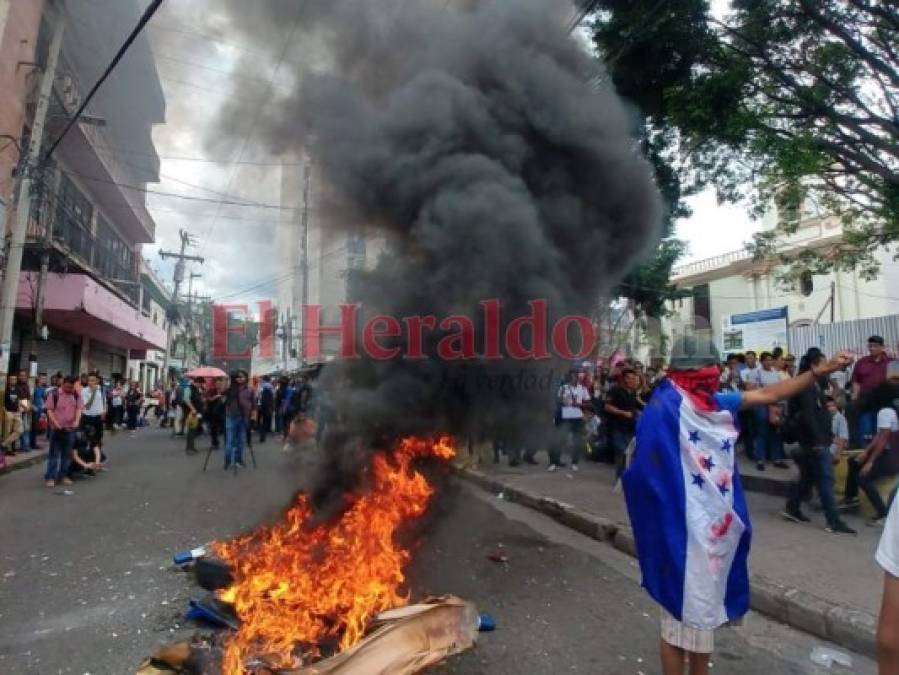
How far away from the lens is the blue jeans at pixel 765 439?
8.16 m

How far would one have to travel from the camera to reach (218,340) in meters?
27.9

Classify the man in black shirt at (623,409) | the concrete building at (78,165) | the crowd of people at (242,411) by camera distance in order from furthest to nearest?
the concrete building at (78,165) < the man in black shirt at (623,409) < the crowd of people at (242,411)

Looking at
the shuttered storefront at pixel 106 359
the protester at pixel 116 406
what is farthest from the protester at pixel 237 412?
the shuttered storefront at pixel 106 359

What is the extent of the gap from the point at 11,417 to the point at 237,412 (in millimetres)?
4402

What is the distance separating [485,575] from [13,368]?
16.0 metres

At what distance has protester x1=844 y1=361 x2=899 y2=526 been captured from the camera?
225 inches

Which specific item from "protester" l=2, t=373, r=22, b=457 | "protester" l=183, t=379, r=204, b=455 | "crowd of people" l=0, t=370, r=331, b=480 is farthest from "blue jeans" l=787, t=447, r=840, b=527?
"protester" l=2, t=373, r=22, b=457

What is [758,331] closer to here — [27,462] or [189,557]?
[189,557]

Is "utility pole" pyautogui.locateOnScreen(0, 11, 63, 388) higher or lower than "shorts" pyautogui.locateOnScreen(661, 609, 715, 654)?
higher

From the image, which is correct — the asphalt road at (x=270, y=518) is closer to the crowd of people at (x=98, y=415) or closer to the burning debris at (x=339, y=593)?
the burning debris at (x=339, y=593)

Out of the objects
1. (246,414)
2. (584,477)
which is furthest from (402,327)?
(246,414)

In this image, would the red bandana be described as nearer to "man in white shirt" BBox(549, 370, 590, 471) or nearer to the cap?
the cap

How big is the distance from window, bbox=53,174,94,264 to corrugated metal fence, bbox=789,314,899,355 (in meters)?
19.5

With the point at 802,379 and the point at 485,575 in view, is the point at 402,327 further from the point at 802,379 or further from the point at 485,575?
the point at 802,379
